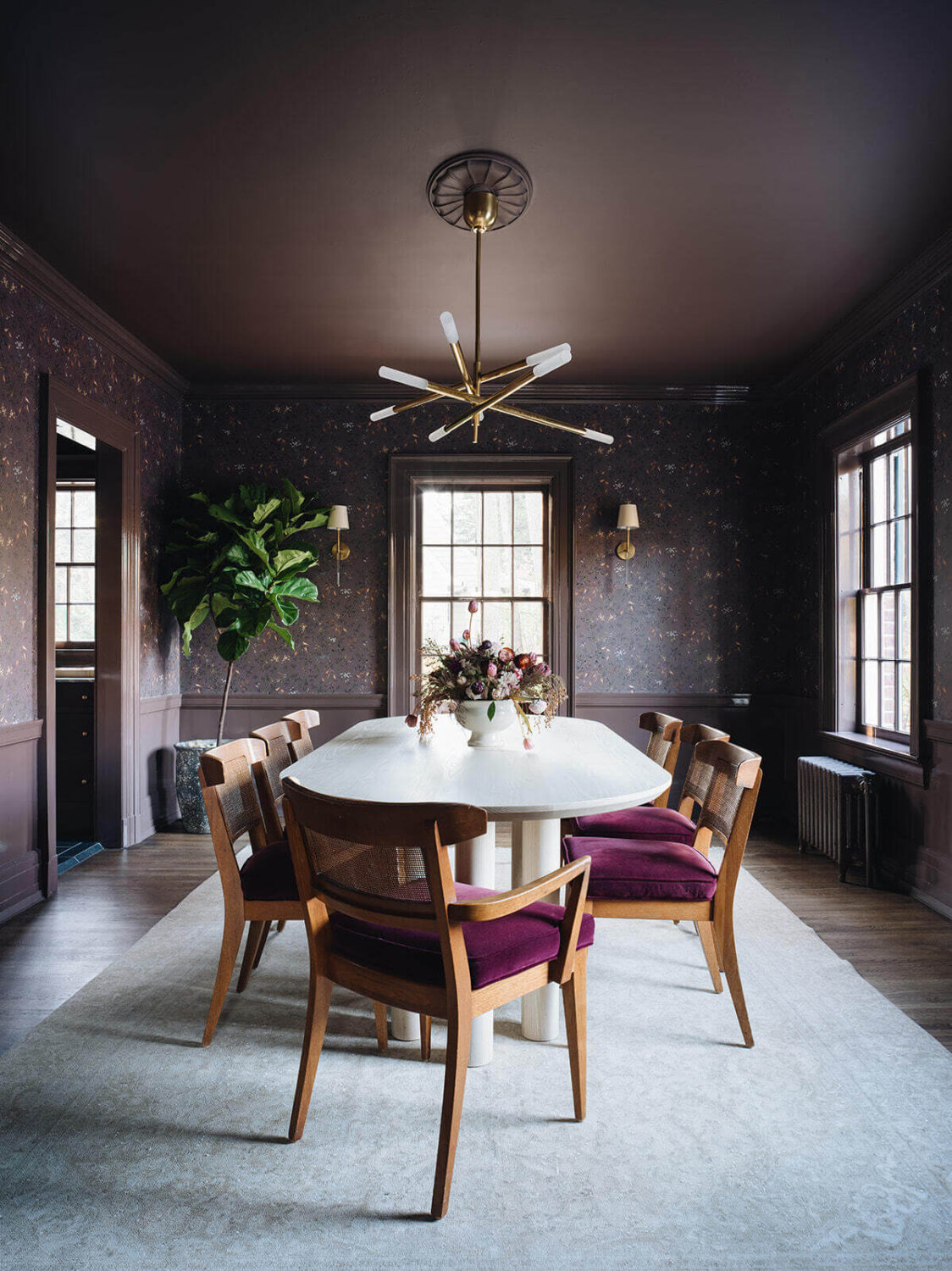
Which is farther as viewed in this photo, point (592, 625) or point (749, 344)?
point (592, 625)

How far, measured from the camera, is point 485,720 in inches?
116

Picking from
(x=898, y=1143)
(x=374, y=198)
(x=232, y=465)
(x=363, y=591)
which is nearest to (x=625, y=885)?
(x=898, y=1143)

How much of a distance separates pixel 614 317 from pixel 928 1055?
146 inches

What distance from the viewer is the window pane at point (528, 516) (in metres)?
5.68

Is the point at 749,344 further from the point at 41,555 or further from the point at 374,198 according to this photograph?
the point at 41,555

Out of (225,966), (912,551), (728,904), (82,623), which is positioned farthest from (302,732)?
(912,551)

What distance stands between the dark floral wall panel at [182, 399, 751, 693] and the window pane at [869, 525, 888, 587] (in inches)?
41.6

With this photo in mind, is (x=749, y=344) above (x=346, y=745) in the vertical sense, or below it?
above

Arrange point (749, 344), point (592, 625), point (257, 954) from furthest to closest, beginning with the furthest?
point (592, 625), point (749, 344), point (257, 954)

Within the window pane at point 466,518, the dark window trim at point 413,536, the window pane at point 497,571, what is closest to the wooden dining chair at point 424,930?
the dark window trim at point 413,536

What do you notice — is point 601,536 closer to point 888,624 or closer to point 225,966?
point 888,624

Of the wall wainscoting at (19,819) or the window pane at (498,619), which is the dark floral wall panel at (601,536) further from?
the wall wainscoting at (19,819)

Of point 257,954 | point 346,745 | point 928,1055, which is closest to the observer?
point 928,1055

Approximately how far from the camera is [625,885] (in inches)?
95.3
